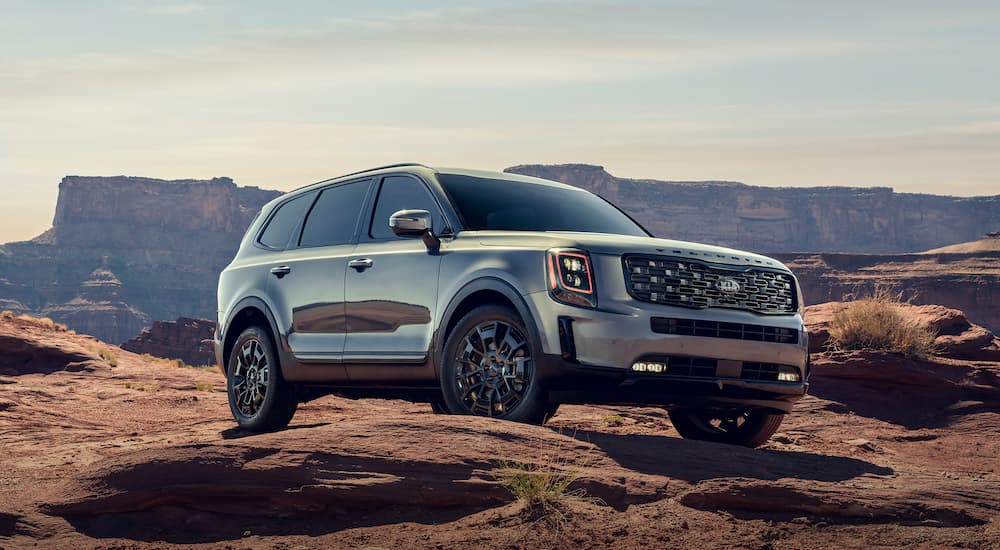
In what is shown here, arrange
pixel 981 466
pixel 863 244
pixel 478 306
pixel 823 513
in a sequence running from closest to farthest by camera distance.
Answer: pixel 823 513 → pixel 478 306 → pixel 981 466 → pixel 863 244

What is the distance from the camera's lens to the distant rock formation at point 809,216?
16250 centimetres

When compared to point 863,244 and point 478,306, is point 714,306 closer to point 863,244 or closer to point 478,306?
point 478,306

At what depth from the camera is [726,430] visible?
828 centimetres

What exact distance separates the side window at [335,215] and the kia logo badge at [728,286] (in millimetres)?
3010

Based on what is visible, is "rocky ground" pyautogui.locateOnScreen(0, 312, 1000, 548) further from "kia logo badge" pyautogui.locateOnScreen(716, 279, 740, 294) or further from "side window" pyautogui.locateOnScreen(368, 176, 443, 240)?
"side window" pyautogui.locateOnScreen(368, 176, 443, 240)

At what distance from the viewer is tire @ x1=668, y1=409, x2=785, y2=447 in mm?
7855

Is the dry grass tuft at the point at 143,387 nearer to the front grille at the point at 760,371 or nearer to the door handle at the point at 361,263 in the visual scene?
the door handle at the point at 361,263

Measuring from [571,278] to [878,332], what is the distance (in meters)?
10.4

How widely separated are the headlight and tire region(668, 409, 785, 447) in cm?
192

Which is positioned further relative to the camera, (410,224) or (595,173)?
(595,173)

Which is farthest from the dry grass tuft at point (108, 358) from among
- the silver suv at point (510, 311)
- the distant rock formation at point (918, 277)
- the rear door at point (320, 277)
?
the distant rock formation at point (918, 277)

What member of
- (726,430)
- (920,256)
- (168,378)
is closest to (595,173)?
(920,256)

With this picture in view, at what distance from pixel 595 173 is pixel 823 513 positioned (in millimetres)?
146842

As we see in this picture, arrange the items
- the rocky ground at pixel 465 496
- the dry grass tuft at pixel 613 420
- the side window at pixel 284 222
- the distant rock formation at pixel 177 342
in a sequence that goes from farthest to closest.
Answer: the distant rock formation at pixel 177 342, the dry grass tuft at pixel 613 420, the side window at pixel 284 222, the rocky ground at pixel 465 496
